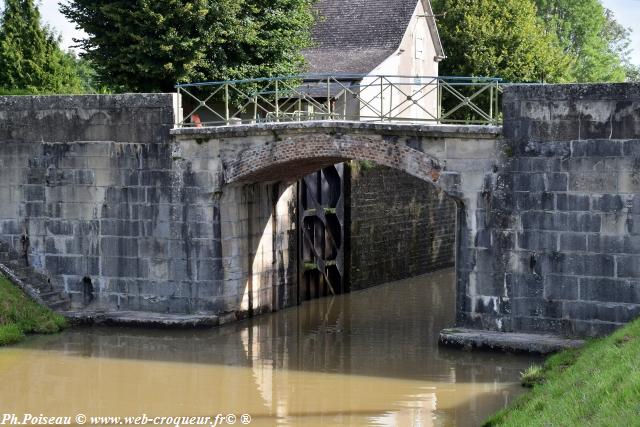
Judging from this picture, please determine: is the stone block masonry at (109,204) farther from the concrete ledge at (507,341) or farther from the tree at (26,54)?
the tree at (26,54)

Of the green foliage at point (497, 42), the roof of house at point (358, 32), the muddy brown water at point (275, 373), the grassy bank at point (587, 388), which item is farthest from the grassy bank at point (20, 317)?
the green foliage at point (497, 42)

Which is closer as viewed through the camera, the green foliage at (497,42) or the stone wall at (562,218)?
the stone wall at (562,218)

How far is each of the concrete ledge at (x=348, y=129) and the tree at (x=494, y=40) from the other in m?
17.9

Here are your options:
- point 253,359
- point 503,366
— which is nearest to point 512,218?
point 503,366

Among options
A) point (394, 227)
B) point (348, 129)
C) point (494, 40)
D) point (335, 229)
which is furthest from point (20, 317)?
point (494, 40)

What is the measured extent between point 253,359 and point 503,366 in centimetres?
409

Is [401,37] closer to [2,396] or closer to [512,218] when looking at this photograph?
[512,218]

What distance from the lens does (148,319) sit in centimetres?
2102

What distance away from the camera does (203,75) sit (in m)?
26.4

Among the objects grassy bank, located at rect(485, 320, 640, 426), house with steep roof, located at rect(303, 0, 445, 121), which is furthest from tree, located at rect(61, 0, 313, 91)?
grassy bank, located at rect(485, 320, 640, 426)

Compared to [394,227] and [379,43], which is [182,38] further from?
[379,43]

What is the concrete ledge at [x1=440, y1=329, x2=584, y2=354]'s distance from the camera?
58.3ft

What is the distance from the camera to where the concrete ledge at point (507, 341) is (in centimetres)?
1778

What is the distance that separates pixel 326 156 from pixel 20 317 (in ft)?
20.3
